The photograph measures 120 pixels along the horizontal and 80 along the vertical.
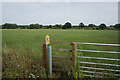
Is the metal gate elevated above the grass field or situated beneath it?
situated beneath

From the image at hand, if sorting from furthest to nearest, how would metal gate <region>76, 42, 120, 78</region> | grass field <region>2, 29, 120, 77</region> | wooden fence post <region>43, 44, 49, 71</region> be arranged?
grass field <region>2, 29, 120, 77</region>
wooden fence post <region>43, 44, 49, 71</region>
metal gate <region>76, 42, 120, 78</region>

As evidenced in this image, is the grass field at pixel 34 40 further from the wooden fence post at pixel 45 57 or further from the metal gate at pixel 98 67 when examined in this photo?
the metal gate at pixel 98 67

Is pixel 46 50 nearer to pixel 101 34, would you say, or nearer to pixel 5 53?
pixel 5 53

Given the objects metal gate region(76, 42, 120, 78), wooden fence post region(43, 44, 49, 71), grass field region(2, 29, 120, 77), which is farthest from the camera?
grass field region(2, 29, 120, 77)

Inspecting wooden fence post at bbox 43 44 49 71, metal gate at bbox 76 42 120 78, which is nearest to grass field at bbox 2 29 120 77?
wooden fence post at bbox 43 44 49 71

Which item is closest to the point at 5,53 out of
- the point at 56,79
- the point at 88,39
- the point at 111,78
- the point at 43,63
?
the point at 43,63

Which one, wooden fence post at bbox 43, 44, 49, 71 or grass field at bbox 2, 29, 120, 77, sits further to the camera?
grass field at bbox 2, 29, 120, 77

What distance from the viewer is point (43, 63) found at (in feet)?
13.1

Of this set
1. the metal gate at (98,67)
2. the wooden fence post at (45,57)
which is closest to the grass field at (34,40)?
the wooden fence post at (45,57)

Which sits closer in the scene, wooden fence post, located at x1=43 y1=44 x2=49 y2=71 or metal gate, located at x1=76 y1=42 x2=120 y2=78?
metal gate, located at x1=76 y1=42 x2=120 y2=78

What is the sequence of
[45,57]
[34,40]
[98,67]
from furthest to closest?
[34,40] < [98,67] < [45,57]

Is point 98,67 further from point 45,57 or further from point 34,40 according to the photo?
point 34,40

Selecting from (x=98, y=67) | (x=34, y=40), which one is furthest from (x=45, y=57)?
(x=34, y=40)

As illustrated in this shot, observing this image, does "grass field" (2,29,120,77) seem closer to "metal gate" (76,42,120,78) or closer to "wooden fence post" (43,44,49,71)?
"wooden fence post" (43,44,49,71)
